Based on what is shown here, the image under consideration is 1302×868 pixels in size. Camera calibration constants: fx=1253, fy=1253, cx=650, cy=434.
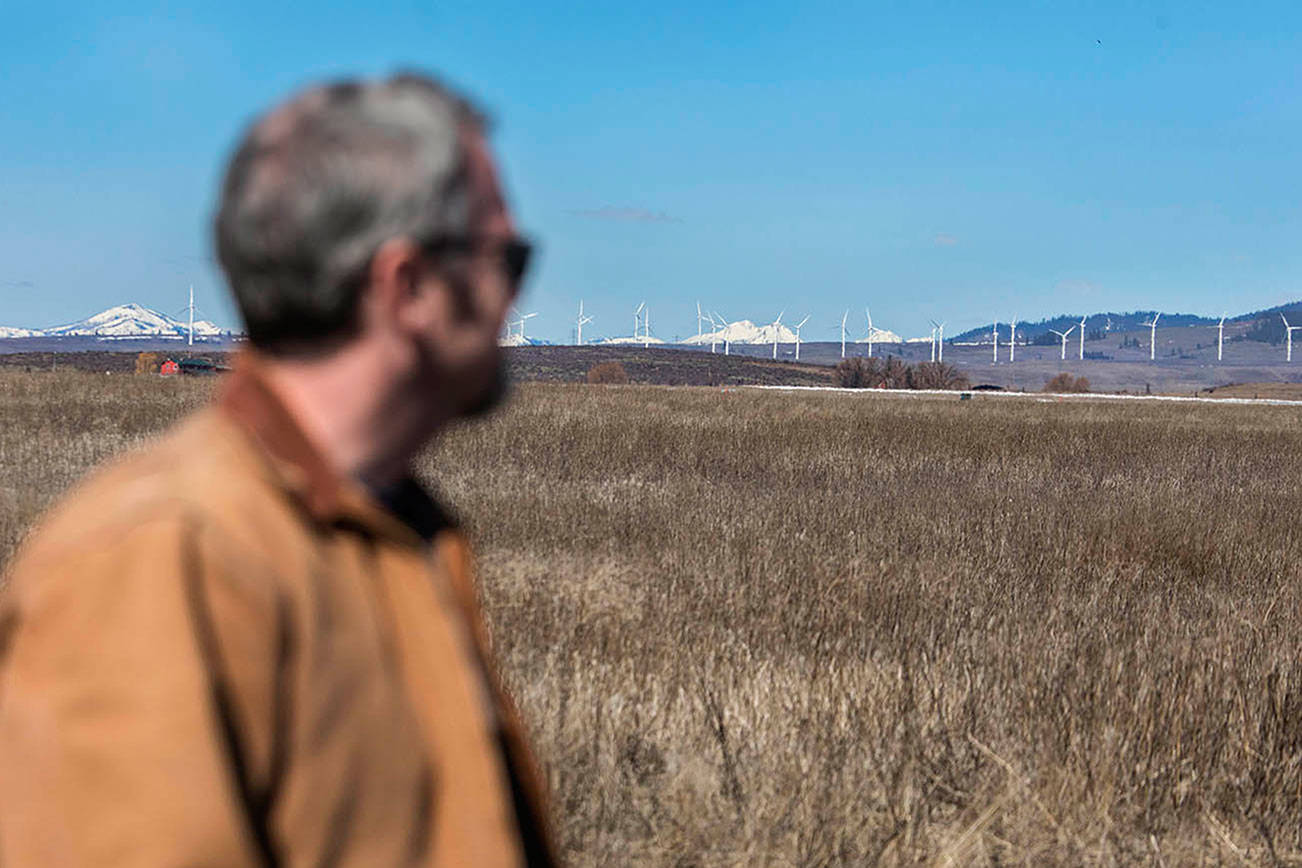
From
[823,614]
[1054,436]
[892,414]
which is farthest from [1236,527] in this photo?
[892,414]

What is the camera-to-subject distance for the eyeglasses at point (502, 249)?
1.20 meters

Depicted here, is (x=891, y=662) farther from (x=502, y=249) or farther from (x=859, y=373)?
(x=859, y=373)

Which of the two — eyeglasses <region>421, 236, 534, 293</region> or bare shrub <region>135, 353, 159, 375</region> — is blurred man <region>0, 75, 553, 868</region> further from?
bare shrub <region>135, 353, 159, 375</region>

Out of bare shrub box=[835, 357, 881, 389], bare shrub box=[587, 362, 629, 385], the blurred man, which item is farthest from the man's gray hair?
bare shrub box=[835, 357, 881, 389]

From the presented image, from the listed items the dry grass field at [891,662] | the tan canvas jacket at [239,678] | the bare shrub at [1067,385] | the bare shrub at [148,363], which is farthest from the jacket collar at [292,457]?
the bare shrub at [1067,385]

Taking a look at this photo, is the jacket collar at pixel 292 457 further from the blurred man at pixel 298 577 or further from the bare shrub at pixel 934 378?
the bare shrub at pixel 934 378

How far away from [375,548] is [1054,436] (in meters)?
21.9

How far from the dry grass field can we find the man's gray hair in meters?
2.94

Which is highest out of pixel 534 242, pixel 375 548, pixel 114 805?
pixel 534 242

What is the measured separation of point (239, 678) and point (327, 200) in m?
0.43

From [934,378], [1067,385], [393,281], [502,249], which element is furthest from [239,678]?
Result: [1067,385]

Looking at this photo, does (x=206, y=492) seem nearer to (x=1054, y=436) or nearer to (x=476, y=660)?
(x=476, y=660)

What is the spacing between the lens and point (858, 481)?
15.3 meters

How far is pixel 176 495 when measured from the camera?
1.05m
